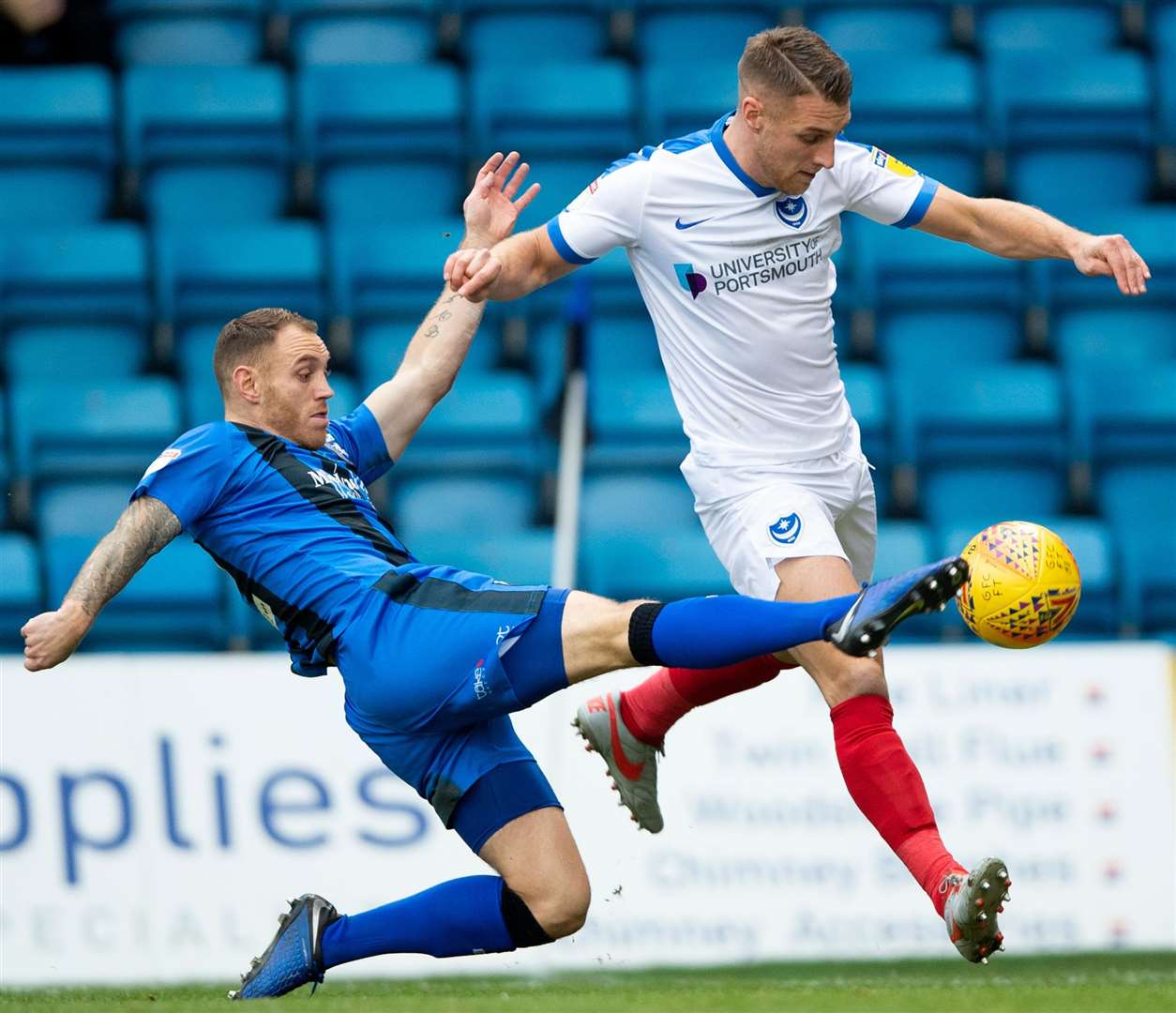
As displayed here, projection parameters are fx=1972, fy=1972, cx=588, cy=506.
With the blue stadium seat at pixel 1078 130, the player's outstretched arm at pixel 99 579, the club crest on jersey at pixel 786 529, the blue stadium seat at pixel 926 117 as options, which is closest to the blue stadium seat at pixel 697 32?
the blue stadium seat at pixel 926 117

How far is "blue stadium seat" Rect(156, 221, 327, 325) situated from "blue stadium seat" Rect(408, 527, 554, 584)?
1.66m

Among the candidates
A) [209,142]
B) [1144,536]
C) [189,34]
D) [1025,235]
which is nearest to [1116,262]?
[1025,235]

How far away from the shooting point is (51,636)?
495 cm

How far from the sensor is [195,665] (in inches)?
306

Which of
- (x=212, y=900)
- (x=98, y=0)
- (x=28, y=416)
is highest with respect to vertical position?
(x=98, y=0)

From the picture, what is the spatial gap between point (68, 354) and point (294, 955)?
5.05 meters

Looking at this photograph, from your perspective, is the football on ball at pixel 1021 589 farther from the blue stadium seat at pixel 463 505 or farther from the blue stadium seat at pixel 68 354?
the blue stadium seat at pixel 68 354

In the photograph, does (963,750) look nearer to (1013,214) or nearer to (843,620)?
(1013,214)

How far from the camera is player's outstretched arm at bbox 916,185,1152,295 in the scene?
5172 mm

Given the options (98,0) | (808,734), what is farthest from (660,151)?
(98,0)

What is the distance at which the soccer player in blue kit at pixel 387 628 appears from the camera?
5043 millimetres

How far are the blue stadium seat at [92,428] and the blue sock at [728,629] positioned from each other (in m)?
4.71

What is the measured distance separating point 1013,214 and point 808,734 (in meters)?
2.87

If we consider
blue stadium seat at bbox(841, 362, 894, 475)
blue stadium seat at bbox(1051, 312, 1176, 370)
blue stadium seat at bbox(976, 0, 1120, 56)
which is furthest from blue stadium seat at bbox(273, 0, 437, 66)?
blue stadium seat at bbox(1051, 312, 1176, 370)
